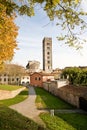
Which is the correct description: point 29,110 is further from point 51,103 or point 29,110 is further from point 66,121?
point 51,103

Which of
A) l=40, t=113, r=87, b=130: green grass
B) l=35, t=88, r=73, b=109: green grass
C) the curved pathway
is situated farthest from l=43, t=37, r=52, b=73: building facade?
l=40, t=113, r=87, b=130: green grass

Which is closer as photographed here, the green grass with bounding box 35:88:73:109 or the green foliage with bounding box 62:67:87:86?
the green grass with bounding box 35:88:73:109

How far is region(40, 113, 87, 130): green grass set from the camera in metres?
19.3

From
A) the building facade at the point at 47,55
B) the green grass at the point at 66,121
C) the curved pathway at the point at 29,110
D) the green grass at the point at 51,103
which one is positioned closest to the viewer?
the green grass at the point at 66,121

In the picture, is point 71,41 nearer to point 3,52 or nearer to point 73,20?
point 73,20

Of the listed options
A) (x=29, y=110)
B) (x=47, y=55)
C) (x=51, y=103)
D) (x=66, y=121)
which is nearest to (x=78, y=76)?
(x=51, y=103)

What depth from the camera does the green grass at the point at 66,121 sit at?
1930 cm

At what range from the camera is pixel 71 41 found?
11.0 meters

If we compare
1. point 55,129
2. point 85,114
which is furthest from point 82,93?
point 55,129

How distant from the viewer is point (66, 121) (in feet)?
69.7

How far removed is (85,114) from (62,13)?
16258 millimetres

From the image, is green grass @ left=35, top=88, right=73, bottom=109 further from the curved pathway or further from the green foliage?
the green foliage

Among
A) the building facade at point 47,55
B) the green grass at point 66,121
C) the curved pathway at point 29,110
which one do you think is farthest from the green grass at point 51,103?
the building facade at point 47,55

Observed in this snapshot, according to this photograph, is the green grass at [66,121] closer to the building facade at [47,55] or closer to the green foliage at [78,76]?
the green foliage at [78,76]
